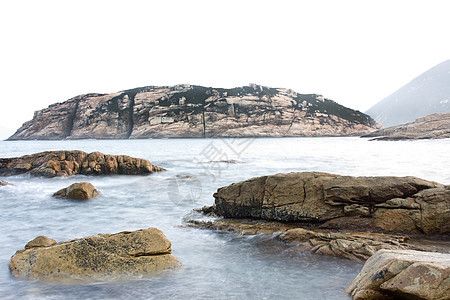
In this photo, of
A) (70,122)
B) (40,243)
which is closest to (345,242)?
(40,243)

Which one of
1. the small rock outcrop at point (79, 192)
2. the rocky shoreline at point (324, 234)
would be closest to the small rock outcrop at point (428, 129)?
the rocky shoreline at point (324, 234)

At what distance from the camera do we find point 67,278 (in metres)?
4.95

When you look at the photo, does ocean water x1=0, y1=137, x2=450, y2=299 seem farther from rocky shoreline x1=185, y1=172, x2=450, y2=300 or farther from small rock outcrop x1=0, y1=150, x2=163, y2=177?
small rock outcrop x1=0, y1=150, x2=163, y2=177

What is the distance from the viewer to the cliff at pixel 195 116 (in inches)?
4262

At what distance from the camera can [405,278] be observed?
3.30m

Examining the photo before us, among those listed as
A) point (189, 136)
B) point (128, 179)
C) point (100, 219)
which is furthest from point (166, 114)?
point (100, 219)

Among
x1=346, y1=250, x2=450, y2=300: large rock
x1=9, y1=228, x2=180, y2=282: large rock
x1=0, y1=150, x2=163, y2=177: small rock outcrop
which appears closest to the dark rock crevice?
x1=0, y1=150, x2=163, y2=177: small rock outcrop

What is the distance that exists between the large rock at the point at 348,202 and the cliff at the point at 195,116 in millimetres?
98256

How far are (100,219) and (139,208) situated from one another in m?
1.78

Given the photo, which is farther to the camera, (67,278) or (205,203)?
(205,203)

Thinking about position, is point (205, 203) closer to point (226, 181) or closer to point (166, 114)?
point (226, 181)

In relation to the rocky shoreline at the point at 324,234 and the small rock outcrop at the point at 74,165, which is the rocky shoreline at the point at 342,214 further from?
the small rock outcrop at the point at 74,165

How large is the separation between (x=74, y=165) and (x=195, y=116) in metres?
91.9

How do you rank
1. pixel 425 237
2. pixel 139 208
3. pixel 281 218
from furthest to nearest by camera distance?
1. pixel 139 208
2. pixel 281 218
3. pixel 425 237
